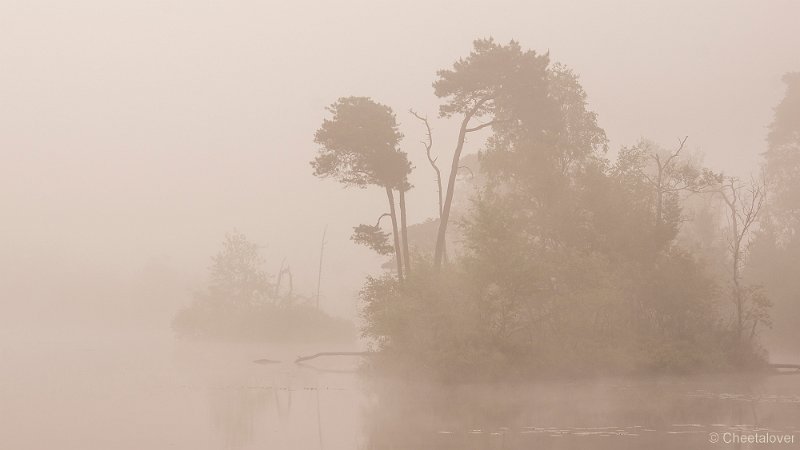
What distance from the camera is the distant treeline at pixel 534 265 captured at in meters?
44.8

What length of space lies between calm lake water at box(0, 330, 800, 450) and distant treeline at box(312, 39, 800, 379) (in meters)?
2.24

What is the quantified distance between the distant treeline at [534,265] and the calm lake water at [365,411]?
88.2 inches

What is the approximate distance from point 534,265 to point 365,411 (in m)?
14.4

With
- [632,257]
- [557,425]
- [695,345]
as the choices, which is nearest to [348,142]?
[632,257]

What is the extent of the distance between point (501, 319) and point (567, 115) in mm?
20758

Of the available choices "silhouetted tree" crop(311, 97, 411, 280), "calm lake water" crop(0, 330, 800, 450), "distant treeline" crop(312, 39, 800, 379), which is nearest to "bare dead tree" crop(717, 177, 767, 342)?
"distant treeline" crop(312, 39, 800, 379)

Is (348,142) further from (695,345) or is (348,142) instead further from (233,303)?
(233,303)

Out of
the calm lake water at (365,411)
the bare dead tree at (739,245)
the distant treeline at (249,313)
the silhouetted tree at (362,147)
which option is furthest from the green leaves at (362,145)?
the distant treeline at (249,313)

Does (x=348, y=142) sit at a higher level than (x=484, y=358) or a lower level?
higher

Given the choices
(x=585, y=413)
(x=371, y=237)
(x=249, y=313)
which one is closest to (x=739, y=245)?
(x=371, y=237)

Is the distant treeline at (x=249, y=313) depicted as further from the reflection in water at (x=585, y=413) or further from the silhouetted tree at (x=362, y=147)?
the reflection in water at (x=585, y=413)

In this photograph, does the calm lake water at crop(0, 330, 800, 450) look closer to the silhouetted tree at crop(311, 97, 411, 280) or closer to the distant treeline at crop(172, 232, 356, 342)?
the silhouetted tree at crop(311, 97, 411, 280)

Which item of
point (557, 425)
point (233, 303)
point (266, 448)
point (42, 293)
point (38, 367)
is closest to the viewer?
point (266, 448)

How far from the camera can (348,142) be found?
5169 centimetres
